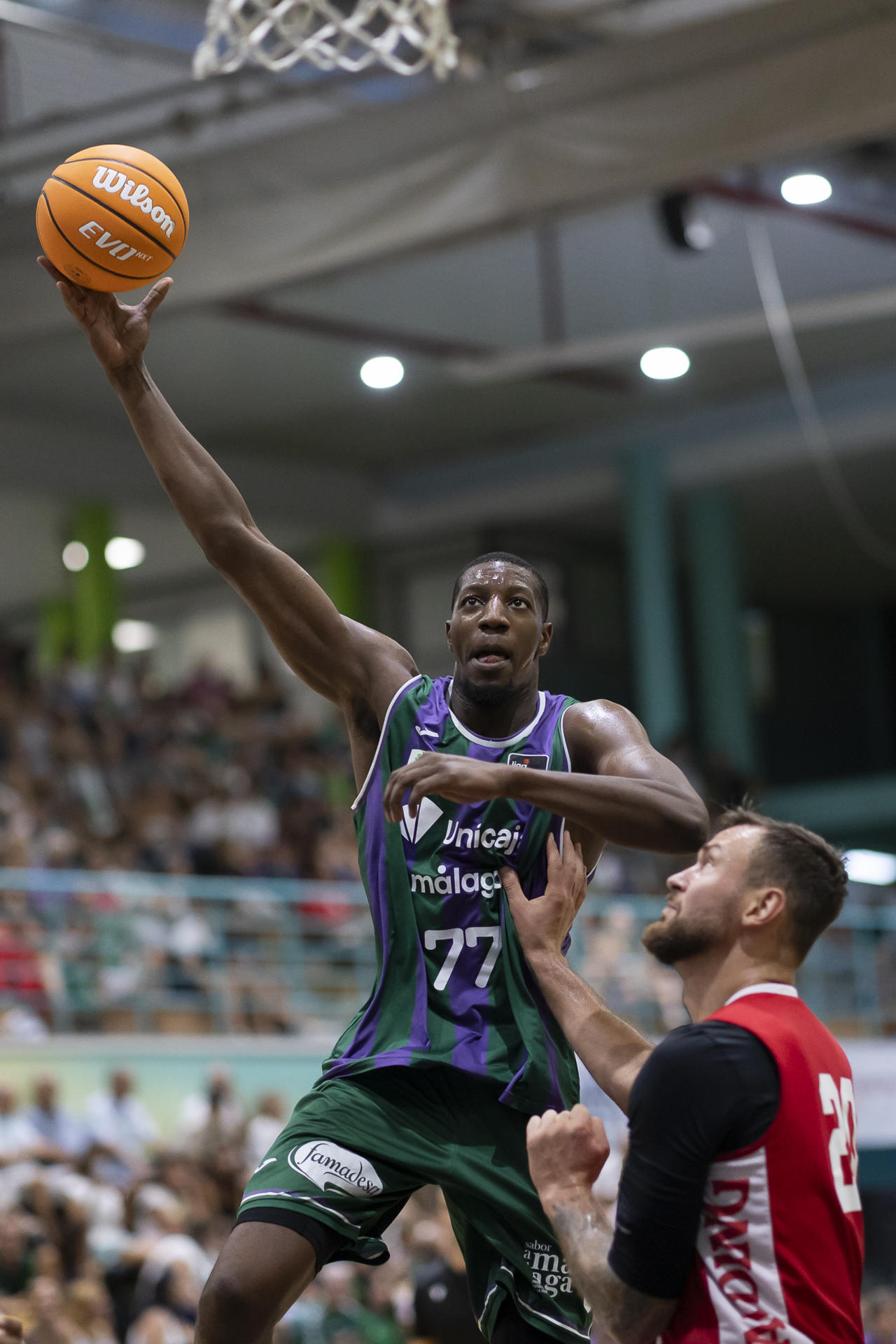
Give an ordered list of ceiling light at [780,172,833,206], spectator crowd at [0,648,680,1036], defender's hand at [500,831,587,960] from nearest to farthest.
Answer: defender's hand at [500,831,587,960], ceiling light at [780,172,833,206], spectator crowd at [0,648,680,1036]

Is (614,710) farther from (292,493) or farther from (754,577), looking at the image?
(754,577)

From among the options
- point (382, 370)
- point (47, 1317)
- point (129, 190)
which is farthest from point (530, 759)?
→ point (382, 370)

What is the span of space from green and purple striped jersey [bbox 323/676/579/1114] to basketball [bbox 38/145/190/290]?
1.36m

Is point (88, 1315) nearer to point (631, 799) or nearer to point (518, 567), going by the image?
point (518, 567)

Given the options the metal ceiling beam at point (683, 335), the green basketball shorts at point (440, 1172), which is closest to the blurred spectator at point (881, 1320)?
the green basketball shorts at point (440, 1172)

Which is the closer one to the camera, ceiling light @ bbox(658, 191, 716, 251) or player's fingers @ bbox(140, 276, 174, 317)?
player's fingers @ bbox(140, 276, 174, 317)

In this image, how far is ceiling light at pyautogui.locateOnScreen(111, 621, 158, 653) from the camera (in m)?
26.9

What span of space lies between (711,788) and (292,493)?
665 cm

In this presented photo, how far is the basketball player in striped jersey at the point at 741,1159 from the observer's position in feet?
10.6

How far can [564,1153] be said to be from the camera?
364 cm

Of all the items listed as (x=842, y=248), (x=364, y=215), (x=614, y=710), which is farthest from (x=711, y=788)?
(x=614, y=710)

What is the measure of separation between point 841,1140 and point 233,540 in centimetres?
203

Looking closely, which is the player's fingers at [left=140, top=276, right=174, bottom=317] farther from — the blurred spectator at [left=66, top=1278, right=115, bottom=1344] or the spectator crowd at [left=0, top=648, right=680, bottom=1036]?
the spectator crowd at [left=0, top=648, right=680, bottom=1036]

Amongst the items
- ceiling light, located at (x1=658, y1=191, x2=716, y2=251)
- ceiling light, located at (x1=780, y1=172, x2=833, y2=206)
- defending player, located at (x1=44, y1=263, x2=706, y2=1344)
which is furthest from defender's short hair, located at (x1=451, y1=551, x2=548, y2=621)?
ceiling light, located at (x1=780, y1=172, x2=833, y2=206)
